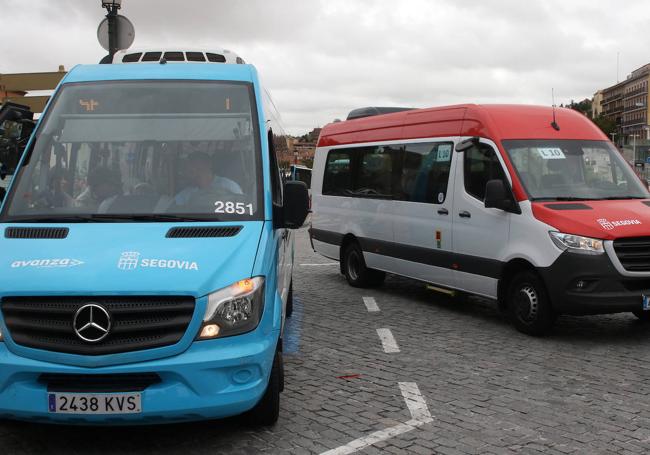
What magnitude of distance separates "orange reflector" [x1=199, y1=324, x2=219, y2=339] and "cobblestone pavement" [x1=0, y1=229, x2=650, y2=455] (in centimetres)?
79

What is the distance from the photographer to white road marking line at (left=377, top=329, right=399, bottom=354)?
24.6ft

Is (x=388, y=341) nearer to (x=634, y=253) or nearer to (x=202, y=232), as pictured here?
(x=634, y=253)

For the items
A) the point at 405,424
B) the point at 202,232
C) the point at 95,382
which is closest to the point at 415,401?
the point at 405,424

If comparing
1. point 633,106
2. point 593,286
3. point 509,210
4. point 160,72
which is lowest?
point 593,286

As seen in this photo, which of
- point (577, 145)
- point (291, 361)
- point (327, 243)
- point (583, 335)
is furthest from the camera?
point (327, 243)

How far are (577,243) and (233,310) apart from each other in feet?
13.8

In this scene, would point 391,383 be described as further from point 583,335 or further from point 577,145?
point 577,145

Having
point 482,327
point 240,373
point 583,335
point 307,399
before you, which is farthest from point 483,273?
Result: point 240,373

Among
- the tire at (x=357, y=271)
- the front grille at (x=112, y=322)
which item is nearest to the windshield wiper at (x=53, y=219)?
the front grille at (x=112, y=322)

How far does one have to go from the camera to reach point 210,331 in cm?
436

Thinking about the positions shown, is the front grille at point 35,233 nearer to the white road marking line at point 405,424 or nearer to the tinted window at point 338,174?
the white road marking line at point 405,424

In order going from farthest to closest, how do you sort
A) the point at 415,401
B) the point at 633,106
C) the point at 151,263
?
the point at 633,106, the point at 415,401, the point at 151,263

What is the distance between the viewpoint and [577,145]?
8711mm

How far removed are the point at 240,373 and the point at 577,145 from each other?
220 inches
